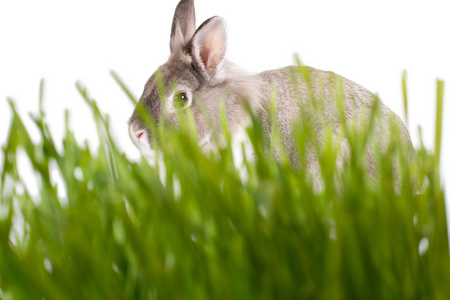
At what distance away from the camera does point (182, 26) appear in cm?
191

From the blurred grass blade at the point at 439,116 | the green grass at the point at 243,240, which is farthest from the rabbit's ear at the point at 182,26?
the blurred grass blade at the point at 439,116

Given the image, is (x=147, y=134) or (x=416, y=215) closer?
(x=416, y=215)

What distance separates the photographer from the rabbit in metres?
1.74

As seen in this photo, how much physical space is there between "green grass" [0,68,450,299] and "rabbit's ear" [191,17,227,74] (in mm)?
1022

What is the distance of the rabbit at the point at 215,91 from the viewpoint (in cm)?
174

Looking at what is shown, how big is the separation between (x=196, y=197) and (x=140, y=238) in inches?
4.4

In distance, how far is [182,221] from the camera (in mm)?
676

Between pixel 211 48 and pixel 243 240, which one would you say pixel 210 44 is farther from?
pixel 243 240

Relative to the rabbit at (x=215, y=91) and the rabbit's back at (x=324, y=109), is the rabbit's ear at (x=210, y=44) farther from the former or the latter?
the rabbit's back at (x=324, y=109)

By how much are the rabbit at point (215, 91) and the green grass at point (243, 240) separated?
3.06 feet

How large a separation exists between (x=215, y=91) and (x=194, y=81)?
3.5 inches

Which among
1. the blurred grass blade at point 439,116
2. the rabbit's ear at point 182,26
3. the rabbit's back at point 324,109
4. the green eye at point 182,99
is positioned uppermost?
the rabbit's ear at point 182,26

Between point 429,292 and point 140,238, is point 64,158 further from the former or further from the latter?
point 429,292

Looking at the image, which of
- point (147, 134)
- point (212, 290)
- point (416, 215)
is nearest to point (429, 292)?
point (416, 215)
